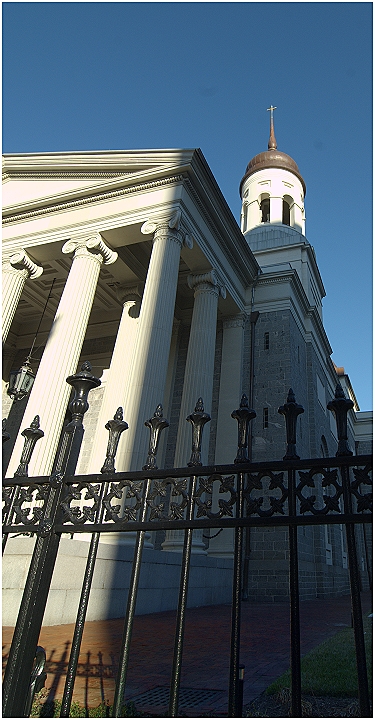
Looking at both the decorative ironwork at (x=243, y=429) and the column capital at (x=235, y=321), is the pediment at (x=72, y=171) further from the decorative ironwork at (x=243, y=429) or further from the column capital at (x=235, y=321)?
the decorative ironwork at (x=243, y=429)

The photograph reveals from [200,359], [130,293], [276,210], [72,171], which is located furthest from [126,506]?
[276,210]

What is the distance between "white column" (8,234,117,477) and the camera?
10523 mm

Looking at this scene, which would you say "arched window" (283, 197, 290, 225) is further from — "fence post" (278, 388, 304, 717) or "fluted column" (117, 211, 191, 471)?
"fence post" (278, 388, 304, 717)

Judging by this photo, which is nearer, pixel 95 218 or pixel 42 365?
pixel 42 365

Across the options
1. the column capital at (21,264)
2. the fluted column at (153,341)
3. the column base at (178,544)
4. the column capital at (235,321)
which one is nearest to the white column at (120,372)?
the fluted column at (153,341)

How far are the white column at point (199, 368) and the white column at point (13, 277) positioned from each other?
4941 mm

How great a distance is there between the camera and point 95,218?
44.6 feet

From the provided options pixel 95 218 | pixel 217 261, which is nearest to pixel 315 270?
pixel 217 261

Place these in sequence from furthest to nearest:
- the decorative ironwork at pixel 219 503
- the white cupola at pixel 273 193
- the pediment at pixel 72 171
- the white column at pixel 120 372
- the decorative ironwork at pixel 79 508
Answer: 1. the white cupola at pixel 273 193
2. the pediment at pixel 72 171
3. the white column at pixel 120 372
4. the decorative ironwork at pixel 79 508
5. the decorative ironwork at pixel 219 503

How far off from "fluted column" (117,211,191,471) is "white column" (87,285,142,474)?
398 mm

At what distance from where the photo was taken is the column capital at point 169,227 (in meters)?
12.3

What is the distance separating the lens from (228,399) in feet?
52.1

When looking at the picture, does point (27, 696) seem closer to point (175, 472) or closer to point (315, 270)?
point (175, 472)

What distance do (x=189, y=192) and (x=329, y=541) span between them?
48.7 feet
